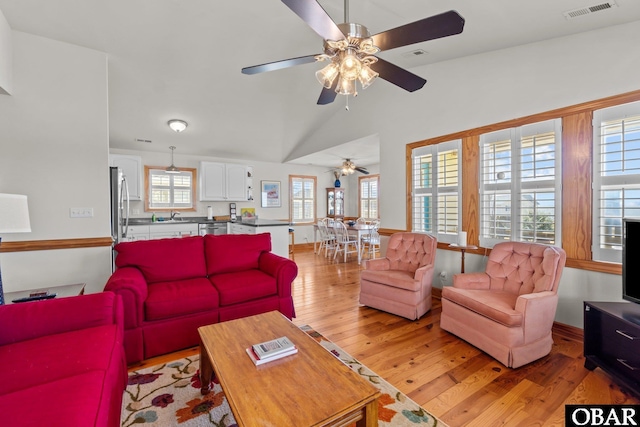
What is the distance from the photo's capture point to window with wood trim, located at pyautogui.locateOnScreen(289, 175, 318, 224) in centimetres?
793

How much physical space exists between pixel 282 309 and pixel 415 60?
3.45 m

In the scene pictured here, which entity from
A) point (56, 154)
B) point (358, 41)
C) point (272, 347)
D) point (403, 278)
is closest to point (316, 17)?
point (358, 41)

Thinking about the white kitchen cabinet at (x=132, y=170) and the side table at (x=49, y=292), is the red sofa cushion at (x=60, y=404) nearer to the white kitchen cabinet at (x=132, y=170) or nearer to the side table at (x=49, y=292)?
Answer: the side table at (x=49, y=292)

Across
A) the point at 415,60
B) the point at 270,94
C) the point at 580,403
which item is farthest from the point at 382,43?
the point at 270,94

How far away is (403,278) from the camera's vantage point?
3.09 metres

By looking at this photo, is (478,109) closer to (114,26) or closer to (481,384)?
(481,384)

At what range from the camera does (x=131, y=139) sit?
17.6 feet

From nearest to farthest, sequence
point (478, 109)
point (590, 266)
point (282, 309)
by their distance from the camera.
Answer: point (590, 266) → point (282, 309) → point (478, 109)

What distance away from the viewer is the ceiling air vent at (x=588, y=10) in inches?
83.9

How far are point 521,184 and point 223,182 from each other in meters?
5.70

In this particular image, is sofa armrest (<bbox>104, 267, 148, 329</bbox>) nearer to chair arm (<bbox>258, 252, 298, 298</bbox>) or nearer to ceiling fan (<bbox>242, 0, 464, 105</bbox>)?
chair arm (<bbox>258, 252, 298, 298</bbox>)

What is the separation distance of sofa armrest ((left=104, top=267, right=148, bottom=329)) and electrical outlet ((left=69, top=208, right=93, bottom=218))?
3.80ft

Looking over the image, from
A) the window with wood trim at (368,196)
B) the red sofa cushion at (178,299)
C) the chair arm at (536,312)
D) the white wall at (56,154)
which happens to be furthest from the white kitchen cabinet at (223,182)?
the chair arm at (536,312)

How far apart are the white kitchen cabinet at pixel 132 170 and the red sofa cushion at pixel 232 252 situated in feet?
11.5
